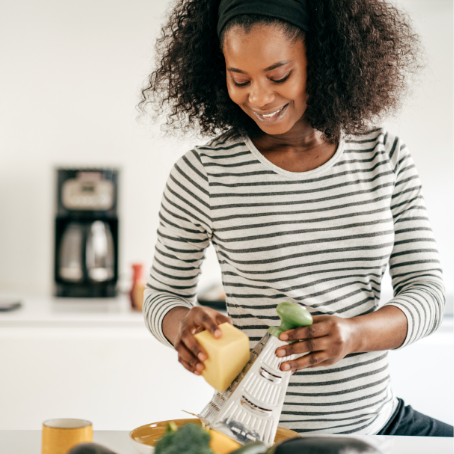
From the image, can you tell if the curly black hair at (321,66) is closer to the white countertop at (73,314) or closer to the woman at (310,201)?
the woman at (310,201)

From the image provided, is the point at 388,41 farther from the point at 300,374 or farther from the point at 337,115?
the point at 300,374

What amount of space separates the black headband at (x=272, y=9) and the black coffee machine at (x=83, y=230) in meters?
1.20

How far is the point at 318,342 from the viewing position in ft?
2.32

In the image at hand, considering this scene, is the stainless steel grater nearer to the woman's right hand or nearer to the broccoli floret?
the woman's right hand

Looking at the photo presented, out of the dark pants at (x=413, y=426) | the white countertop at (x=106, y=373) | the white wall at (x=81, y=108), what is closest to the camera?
the dark pants at (x=413, y=426)

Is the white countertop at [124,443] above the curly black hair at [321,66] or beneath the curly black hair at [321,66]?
beneath

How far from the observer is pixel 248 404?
66 centimetres

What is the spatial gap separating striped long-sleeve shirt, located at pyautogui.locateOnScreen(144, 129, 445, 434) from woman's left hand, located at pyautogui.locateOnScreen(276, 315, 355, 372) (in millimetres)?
164

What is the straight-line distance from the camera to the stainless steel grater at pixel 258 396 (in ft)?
2.13

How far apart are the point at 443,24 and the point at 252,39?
5.62 feet

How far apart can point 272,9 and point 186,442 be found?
0.63 meters

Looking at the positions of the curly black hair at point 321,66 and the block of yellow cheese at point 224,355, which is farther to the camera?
the curly black hair at point 321,66

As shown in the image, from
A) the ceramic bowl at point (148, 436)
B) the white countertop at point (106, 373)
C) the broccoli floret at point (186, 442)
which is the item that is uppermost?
the broccoli floret at point (186, 442)

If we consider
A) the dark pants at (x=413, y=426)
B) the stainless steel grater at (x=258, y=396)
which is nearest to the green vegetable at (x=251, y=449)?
the stainless steel grater at (x=258, y=396)
